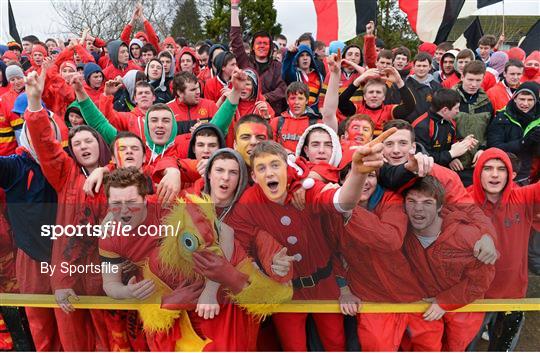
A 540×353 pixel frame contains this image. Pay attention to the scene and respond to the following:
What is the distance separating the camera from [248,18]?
89.9ft

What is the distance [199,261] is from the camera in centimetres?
243

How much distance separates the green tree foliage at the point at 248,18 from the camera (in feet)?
87.3

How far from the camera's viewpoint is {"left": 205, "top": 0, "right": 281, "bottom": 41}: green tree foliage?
26.6 m

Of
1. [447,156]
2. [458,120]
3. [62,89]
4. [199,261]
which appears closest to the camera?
[199,261]

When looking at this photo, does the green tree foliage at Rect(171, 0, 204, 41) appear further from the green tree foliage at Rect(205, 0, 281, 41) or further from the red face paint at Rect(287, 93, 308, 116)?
the red face paint at Rect(287, 93, 308, 116)

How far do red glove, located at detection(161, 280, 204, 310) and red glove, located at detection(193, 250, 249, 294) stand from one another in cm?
9

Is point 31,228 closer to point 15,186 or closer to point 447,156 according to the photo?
point 15,186

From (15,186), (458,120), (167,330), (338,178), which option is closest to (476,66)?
(458,120)

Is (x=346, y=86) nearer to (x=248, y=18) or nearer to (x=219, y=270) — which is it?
(x=219, y=270)

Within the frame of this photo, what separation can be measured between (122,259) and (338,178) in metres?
1.35

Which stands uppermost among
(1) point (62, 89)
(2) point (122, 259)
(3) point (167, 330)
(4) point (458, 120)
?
(1) point (62, 89)

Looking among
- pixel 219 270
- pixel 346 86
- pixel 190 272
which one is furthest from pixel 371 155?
pixel 346 86

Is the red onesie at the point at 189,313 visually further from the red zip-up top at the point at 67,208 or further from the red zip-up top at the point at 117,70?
the red zip-up top at the point at 117,70

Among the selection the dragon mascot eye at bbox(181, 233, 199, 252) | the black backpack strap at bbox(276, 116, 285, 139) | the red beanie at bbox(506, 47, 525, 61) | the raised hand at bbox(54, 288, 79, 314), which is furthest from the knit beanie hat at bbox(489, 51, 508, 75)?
the raised hand at bbox(54, 288, 79, 314)
